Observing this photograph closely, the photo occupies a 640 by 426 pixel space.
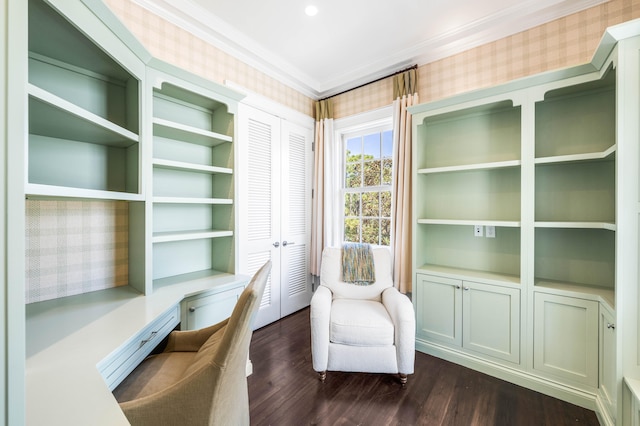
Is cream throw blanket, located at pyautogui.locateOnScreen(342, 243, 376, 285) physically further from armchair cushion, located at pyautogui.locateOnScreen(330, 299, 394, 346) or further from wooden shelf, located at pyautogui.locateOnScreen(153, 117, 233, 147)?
wooden shelf, located at pyautogui.locateOnScreen(153, 117, 233, 147)

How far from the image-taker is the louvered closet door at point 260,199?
8.94 feet

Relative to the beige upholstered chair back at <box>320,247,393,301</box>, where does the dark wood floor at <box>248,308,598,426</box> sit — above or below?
below

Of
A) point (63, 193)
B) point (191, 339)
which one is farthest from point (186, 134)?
point (191, 339)

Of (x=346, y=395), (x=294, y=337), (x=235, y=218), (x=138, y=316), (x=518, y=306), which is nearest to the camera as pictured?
(x=138, y=316)

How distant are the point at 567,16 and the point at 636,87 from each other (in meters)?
1.16

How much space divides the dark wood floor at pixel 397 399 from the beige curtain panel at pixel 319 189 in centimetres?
134

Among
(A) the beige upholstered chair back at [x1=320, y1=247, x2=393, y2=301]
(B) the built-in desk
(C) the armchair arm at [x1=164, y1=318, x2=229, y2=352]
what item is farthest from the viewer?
(A) the beige upholstered chair back at [x1=320, y1=247, x2=393, y2=301]

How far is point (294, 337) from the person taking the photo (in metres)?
2.67

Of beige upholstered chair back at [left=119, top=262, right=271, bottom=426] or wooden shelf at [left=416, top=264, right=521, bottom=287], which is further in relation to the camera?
wooden shelf at [left=416, top=264, right=521, bottom=287]

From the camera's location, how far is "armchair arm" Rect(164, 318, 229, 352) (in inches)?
56.1

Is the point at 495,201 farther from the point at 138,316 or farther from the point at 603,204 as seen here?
the point at 138,316

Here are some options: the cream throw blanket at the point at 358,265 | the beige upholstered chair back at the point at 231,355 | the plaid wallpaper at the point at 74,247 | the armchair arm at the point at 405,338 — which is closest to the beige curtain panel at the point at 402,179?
the cream throw blanket at the point at 358,265

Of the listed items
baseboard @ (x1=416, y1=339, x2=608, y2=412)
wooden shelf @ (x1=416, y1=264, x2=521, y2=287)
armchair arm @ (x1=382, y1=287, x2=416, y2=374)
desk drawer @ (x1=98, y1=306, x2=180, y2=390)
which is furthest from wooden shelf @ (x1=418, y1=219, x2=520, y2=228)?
desk drawer @ (x1=98, y1=306, x2=180, y2=390)

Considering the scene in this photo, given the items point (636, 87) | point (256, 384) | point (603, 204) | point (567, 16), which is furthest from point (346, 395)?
point (567, 16)
